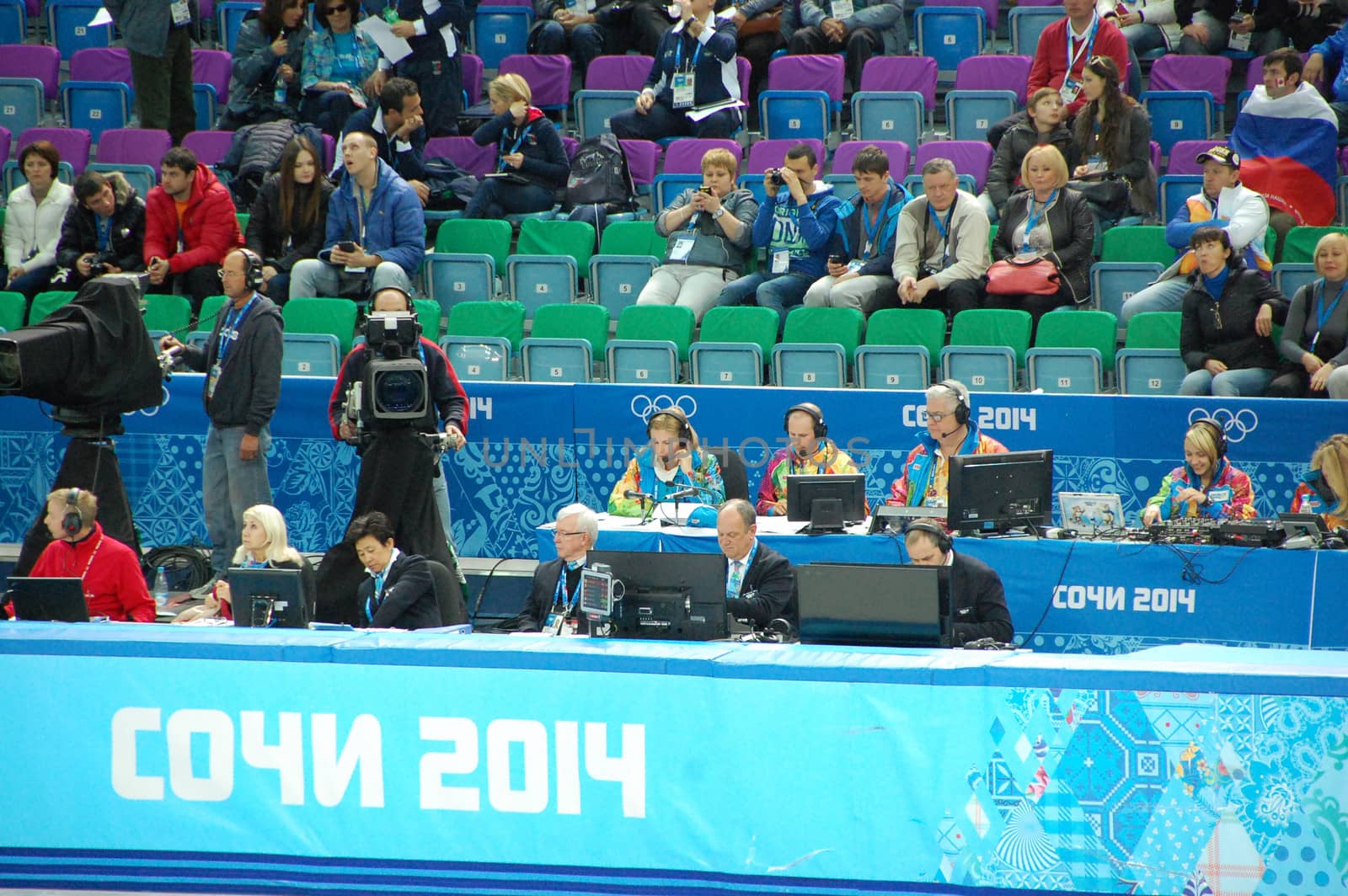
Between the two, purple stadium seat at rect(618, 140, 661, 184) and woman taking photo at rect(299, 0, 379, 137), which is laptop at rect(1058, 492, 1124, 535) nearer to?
purple stadium seat at rect(618, 140, 661, 184)

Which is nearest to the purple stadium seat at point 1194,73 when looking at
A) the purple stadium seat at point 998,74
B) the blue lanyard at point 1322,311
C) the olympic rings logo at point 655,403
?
the purple stadium seat at point 998,74

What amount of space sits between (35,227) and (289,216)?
2.01 m

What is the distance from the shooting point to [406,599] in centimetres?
794

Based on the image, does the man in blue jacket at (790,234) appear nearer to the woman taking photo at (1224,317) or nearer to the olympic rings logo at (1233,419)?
the woman taking photo at (1224,317)

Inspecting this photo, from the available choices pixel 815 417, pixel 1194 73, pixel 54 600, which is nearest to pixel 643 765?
pixel 54 600

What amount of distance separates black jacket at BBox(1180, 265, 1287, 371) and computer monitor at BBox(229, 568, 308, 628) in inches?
223

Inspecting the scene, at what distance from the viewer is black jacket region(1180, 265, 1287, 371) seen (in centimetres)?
982

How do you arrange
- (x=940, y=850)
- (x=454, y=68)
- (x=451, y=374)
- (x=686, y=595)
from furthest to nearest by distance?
(x=454, y=68)
(x=451, y=374)
(x=686, y=595)
(x=940, y=850)

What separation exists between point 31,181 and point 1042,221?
24.0 feet

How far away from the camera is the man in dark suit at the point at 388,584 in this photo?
7938mm

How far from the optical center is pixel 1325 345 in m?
9.60

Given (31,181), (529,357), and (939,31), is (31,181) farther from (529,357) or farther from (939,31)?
(939,31)

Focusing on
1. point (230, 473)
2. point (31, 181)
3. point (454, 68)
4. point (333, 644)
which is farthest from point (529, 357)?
point (333, 644)

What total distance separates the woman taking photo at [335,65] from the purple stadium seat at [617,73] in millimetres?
1737
